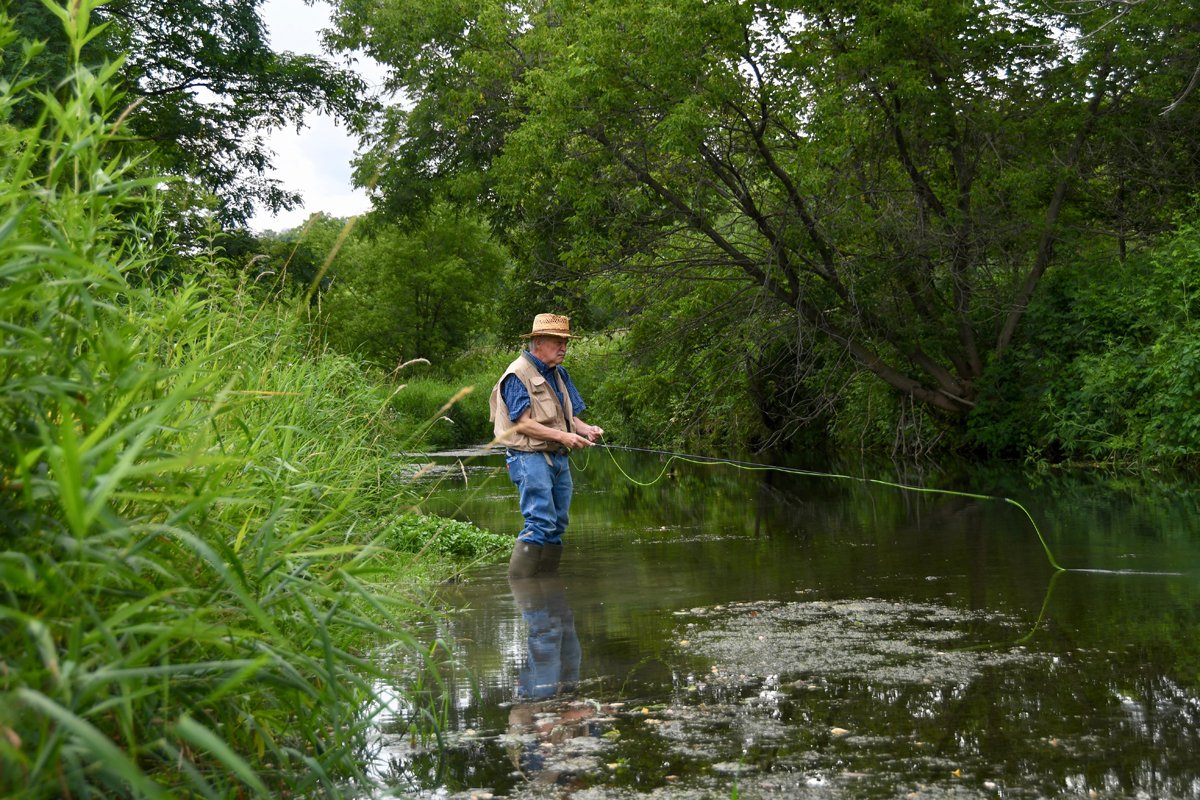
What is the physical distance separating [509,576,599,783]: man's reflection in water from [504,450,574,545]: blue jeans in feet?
2.65

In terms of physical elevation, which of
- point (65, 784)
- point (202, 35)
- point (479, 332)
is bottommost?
point (65, 784)

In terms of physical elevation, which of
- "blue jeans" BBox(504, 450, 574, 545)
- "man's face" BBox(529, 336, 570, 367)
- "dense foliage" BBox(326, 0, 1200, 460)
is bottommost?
"blue jeans" BBox(504, 450, 574, 545)

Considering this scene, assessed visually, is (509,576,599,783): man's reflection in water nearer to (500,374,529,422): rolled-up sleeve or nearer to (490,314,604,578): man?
(490,314,604,578): man

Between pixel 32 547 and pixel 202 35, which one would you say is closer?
pixel 32 547

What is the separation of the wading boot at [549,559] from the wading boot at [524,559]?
50 mm

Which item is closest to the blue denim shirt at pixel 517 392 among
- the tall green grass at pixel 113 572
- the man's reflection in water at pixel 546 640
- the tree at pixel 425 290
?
the man's reflection in water at pixel 546 640

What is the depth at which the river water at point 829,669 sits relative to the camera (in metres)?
3.90

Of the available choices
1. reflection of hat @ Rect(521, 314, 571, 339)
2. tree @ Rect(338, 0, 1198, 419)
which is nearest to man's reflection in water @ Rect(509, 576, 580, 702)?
reflection of hat @ Rect(521, 314, 571, 339)

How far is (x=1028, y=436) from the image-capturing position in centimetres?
1886

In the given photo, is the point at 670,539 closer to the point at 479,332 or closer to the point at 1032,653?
the point at 1032,653

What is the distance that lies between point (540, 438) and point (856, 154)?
11.6 m

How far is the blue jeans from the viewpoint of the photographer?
26.8 ft

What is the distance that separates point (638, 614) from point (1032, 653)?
2.26 meters

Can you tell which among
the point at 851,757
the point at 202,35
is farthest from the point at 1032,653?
the point at 202,35
